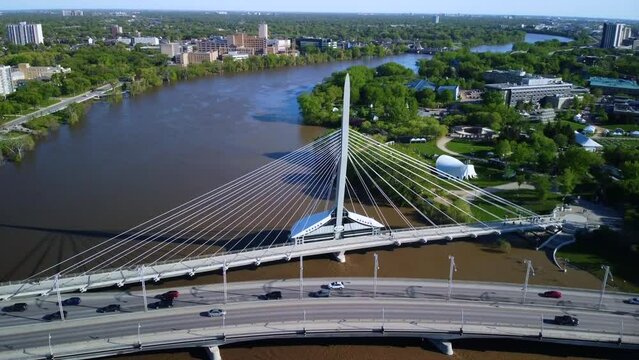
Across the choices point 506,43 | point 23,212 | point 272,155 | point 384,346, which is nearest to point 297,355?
point 384,346

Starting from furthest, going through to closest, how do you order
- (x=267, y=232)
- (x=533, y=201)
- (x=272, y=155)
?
(x=272, y=155) → (x=533, y=201) → (x=267, y=232)

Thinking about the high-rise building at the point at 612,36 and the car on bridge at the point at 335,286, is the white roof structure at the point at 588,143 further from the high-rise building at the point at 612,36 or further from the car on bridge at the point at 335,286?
the high-rise building at the point at 612,36

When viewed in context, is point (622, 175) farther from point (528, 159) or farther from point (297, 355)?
point (297, 355)

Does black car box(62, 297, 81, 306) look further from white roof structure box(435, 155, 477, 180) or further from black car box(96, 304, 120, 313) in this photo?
white roof structure box(435, 155, 477, 180)

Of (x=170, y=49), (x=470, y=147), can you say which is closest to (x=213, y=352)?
(x=470, y=147)

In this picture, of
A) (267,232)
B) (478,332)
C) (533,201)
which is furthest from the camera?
(533,201)

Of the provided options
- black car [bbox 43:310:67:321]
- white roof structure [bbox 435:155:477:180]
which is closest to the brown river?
black car [bbox 43:310:67:321]

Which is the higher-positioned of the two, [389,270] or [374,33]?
[374,33]
